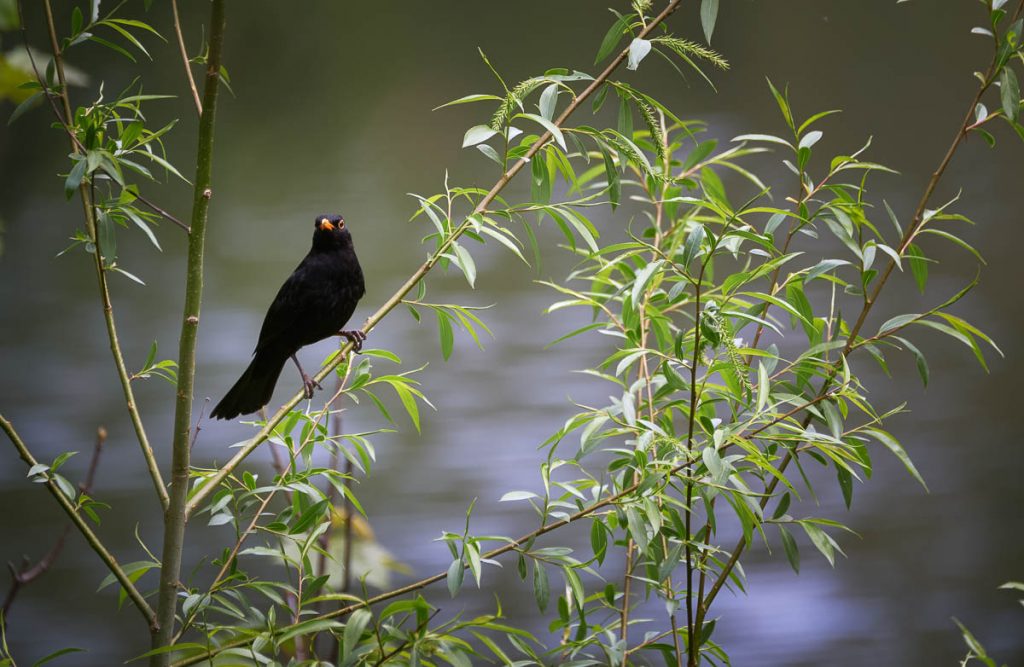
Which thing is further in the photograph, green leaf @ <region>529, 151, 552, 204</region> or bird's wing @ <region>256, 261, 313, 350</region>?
bird's wing @ <region>256, 261, 313, 350</region>

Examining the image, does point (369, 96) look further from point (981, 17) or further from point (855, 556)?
point (855, 556)

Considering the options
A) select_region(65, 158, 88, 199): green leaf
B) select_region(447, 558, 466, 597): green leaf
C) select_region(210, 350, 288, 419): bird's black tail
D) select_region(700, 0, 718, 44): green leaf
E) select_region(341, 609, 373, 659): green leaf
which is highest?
select_region(700, 0, 718, 44): green leaf

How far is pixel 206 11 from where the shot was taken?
204cm

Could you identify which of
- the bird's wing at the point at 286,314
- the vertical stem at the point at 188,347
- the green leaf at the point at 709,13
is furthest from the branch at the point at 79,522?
the green leaf at the point at 709,13

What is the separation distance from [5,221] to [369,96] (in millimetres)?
986

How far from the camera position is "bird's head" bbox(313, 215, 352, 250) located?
1.54 metres

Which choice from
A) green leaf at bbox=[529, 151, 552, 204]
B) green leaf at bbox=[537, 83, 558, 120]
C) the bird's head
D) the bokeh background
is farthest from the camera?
the bokeh background

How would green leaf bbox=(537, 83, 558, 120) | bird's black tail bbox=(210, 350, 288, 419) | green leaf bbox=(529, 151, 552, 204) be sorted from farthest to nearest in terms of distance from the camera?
bird's black tail bbox=(210, 350, 288, 419) → green leaf bbox=(529, 151, 552, 204) → green leaf bbox=(537, 83, 558, 120)

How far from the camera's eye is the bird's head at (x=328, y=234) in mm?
1535

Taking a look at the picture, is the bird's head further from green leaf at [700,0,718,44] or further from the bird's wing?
green leaf at [700,0,718,44]

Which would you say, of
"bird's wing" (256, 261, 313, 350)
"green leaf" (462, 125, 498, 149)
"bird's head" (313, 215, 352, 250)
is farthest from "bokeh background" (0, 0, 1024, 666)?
"green leaf" (462, 125, 498, 149)

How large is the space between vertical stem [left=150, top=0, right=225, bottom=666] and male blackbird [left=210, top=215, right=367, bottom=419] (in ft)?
1.28

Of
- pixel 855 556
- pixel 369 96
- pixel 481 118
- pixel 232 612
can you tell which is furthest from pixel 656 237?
pixel 855 556

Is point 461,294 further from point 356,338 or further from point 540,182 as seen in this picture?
point 540,182
